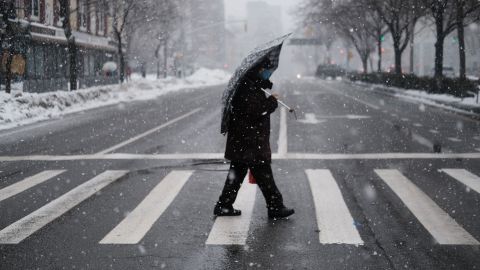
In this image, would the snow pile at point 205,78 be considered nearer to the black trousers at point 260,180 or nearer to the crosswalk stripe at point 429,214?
the crosswalk stripe at point 429,214

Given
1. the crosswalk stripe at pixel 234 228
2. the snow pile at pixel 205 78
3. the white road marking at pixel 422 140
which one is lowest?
the crosswalk stripe at pixel 234 228

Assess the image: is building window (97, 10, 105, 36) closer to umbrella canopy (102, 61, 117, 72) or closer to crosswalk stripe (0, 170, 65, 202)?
umbrella canopy (102, 61, 117, 72)

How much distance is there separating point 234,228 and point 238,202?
→ 1260mm

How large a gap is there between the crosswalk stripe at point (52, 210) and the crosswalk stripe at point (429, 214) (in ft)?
12.9

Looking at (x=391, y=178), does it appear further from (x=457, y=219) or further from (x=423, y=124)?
(x=423, y=124)

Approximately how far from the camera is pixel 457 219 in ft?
20.8

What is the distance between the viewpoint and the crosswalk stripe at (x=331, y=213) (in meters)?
5.66

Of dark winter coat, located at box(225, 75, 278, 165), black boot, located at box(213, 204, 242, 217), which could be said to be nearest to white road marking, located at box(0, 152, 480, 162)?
black boot, located at box(213, 204, 242, 217)

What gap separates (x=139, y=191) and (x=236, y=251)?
299cm

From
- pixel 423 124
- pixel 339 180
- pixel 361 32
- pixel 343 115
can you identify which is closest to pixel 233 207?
pixel 339 180

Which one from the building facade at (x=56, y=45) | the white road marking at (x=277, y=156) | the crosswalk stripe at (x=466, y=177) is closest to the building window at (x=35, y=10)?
the building facade at (x=56, y=45)

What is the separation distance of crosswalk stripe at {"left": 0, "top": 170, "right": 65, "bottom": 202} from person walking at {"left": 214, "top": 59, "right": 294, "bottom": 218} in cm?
309

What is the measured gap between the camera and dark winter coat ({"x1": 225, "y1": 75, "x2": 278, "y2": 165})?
6.07 metres

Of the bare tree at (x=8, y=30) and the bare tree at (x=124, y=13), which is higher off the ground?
the bare tree at (x=124, y=13)
